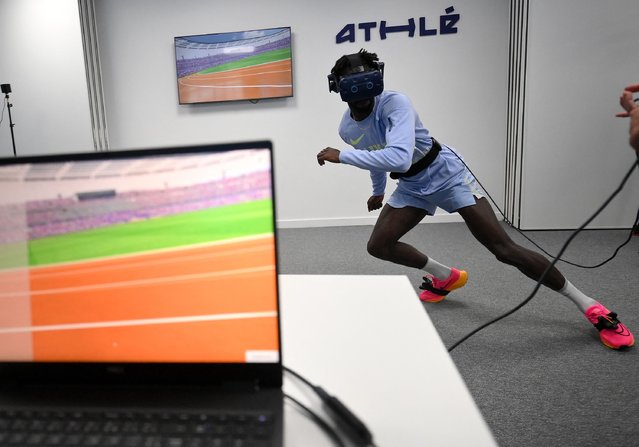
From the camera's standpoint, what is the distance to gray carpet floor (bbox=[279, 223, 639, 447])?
1392mm

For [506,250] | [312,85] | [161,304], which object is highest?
[312,85]

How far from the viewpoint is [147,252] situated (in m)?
0.51

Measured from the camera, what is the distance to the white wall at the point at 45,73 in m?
3.98

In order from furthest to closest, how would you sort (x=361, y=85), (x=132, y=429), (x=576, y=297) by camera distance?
(x=576, y=297), (x=361, y=85), (x=132, y=429)

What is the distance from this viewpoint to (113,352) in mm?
535

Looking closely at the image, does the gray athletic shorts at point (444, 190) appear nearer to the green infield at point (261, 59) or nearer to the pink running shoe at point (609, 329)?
the pink running shoe at point (609, 329)

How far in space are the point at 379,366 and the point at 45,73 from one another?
457 centimetres

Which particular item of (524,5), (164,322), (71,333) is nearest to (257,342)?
(164,322)

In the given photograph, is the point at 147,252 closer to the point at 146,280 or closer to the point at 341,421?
the point at 146,280

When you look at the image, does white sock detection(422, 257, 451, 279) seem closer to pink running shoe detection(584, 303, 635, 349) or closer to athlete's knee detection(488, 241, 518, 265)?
athlete's knee detection(488, 241, 518, 265)

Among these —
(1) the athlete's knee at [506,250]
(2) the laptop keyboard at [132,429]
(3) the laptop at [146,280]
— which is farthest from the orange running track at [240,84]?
(2) the laptop keyboard at [132,429]

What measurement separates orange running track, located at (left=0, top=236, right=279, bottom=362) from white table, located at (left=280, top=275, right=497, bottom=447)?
13cm

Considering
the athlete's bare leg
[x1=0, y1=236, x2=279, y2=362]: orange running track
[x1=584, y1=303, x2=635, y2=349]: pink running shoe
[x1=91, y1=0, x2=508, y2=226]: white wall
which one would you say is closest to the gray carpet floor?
[x1=584, y1=303, x2=635, y2=349]: pink running shoe

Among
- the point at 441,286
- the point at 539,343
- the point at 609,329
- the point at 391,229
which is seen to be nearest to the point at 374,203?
the point at 391,229
